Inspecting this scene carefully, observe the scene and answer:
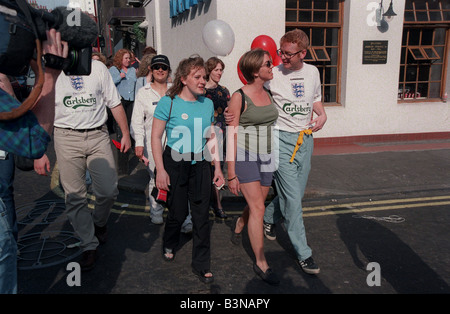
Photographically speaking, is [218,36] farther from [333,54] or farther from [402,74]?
[402,74]

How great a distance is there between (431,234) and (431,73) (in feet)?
25.6

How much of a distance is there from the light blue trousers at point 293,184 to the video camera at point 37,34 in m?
2.36

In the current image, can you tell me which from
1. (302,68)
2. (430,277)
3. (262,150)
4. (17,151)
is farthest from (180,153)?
(430,277)

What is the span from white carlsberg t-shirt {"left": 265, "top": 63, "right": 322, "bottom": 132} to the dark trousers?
37.1 inches

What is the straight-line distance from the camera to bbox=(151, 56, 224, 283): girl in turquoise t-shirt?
3.50m

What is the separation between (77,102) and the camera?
3809 mm

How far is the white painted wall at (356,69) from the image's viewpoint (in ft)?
28.9

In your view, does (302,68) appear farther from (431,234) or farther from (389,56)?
(389,56)

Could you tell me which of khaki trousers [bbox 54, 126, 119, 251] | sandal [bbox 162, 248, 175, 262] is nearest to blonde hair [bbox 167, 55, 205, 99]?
khaki trousers [bbox 54, 126, 119, 251]

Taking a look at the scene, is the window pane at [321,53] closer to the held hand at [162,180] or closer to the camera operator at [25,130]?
the held hand at [162,180]

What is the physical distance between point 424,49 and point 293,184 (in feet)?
28.8

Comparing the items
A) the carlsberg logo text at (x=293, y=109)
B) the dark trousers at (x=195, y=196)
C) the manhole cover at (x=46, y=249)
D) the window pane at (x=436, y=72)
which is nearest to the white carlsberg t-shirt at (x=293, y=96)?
the carlsberg logo text at (x=293, y=109)

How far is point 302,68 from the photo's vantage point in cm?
390

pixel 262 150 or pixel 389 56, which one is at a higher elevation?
pixel 389 56
